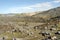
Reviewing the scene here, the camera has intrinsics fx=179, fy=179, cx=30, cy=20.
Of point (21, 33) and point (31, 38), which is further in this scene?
point (21, 33)

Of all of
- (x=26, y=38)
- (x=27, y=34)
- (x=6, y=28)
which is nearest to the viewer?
(x=26, y=38)

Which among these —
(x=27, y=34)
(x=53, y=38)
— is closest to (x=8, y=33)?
(x=27, y=34)

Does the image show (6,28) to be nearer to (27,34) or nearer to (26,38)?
(27,34)

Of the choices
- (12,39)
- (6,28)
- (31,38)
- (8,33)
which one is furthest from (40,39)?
(6,28)

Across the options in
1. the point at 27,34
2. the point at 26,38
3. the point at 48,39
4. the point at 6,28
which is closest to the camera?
the point at 48,39

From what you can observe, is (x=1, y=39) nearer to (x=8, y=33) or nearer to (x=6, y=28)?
(x=8, y=33)

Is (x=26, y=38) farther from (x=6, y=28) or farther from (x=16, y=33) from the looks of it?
(x=6, y=28)

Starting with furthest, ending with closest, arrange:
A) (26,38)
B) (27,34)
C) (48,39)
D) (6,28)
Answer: (6,28)
(27,34)
(26,38)
(48,39)

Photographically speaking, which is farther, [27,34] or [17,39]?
[27,34]
